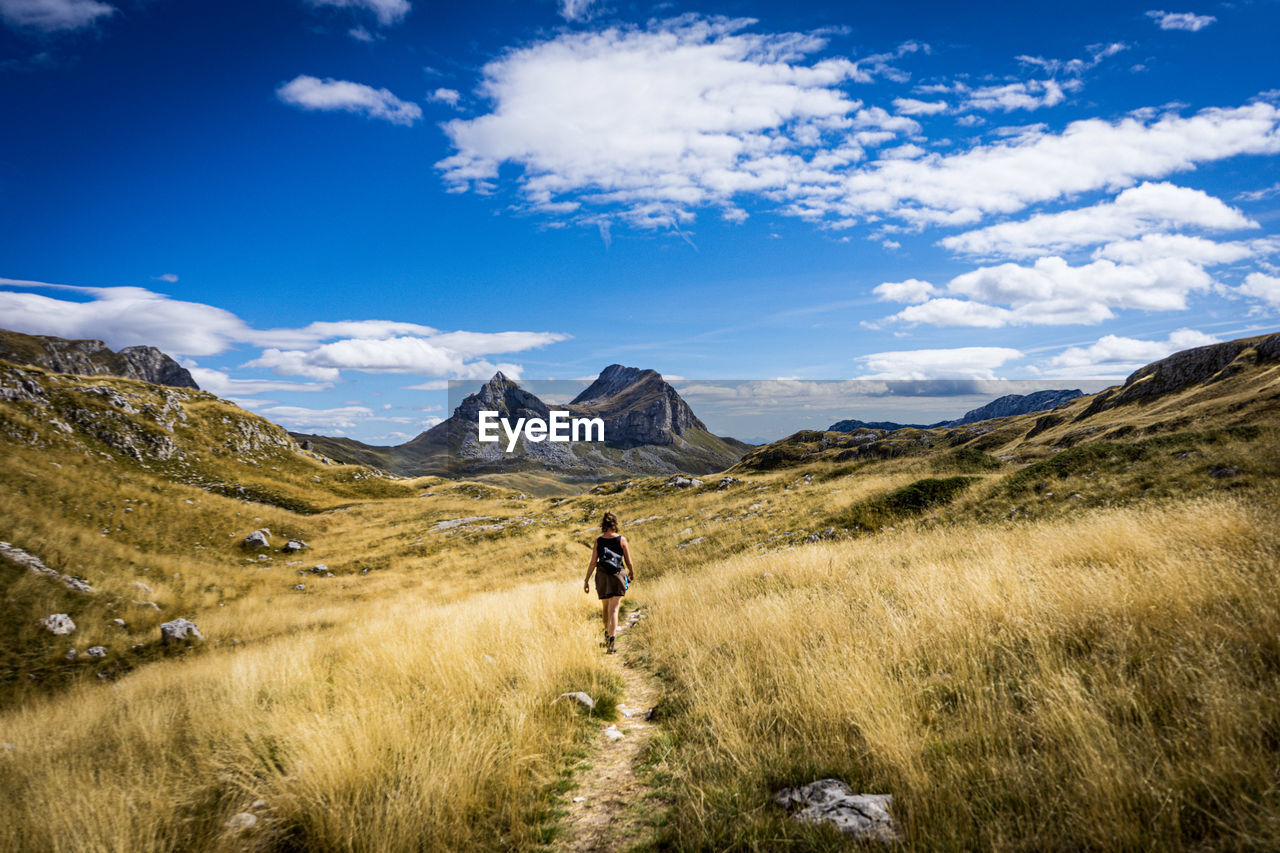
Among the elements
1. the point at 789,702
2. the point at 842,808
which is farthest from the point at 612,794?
the point at 842,808

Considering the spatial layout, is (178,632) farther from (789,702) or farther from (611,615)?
(789,702)

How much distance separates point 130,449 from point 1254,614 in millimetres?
86939

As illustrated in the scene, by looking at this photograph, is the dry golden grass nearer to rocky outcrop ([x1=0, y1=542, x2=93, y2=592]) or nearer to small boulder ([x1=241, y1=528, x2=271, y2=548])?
rocky outcrop ([x1=0, y1=542, x2=93, y2=592])

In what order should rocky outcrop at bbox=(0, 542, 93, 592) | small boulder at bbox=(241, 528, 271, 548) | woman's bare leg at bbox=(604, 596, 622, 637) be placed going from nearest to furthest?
1. woman's bare leg at bbox=(604, 596, 622, 637)
2. rocky outcrop at bbox=(0, 542, 93, 592)
3. small boulder at bbox=(241, 528, 271, 548)

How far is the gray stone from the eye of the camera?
3438 millimetres

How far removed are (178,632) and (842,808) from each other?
22.2 metres

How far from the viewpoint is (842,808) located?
12.1ft

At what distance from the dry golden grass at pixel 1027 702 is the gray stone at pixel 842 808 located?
0.14 m

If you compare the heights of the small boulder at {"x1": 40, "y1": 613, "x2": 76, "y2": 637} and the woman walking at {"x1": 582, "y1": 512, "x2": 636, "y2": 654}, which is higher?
the woman walking at {"x1": 582, "y1": 512, "x2": 636, "y2": 654}

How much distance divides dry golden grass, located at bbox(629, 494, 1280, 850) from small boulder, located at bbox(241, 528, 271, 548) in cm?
4309

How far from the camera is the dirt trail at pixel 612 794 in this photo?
168 inches

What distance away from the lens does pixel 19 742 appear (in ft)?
26.3

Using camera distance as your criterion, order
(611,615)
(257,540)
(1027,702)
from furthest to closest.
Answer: (257,540) < (611,615) < (1027,702)

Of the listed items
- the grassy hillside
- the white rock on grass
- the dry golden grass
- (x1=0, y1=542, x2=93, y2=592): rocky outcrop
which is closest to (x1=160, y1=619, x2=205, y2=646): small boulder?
the grassy hillside
